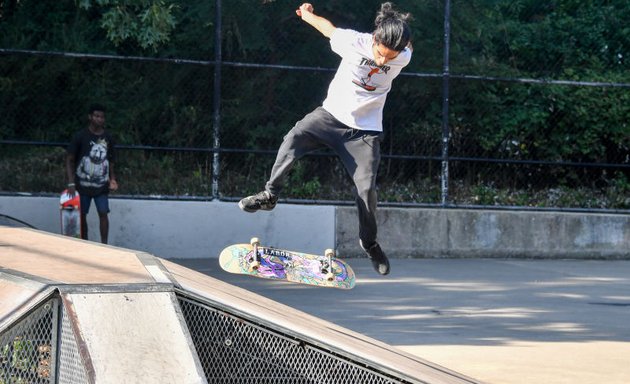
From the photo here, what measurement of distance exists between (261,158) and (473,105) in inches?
126

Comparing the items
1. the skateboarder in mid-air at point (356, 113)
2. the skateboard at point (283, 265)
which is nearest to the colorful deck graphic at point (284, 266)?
the skateboard at point (283, 265)

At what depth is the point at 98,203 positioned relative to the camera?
1191 centimetres

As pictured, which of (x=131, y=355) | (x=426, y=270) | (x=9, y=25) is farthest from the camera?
(x=9, y=25)

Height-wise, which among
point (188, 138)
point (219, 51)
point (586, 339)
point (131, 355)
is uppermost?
point (219, 51)

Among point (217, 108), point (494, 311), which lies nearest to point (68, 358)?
point (494, 311)

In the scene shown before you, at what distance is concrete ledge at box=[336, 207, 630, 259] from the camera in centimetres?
1328

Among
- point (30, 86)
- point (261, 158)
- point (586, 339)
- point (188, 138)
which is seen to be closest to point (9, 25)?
point (30, 86)

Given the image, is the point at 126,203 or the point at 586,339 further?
the point at 126,203

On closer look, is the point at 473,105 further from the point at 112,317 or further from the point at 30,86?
the point at 112,317

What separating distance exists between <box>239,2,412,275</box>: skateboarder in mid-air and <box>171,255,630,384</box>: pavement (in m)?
1.31

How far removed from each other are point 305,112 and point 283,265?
20.5 feet

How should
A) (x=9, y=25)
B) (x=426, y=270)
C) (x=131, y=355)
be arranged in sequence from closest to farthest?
(x=131, y=355), (x=426, y=270), (x=9, y=25)

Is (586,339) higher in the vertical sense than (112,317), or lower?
lower

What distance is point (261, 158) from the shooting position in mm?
13703
